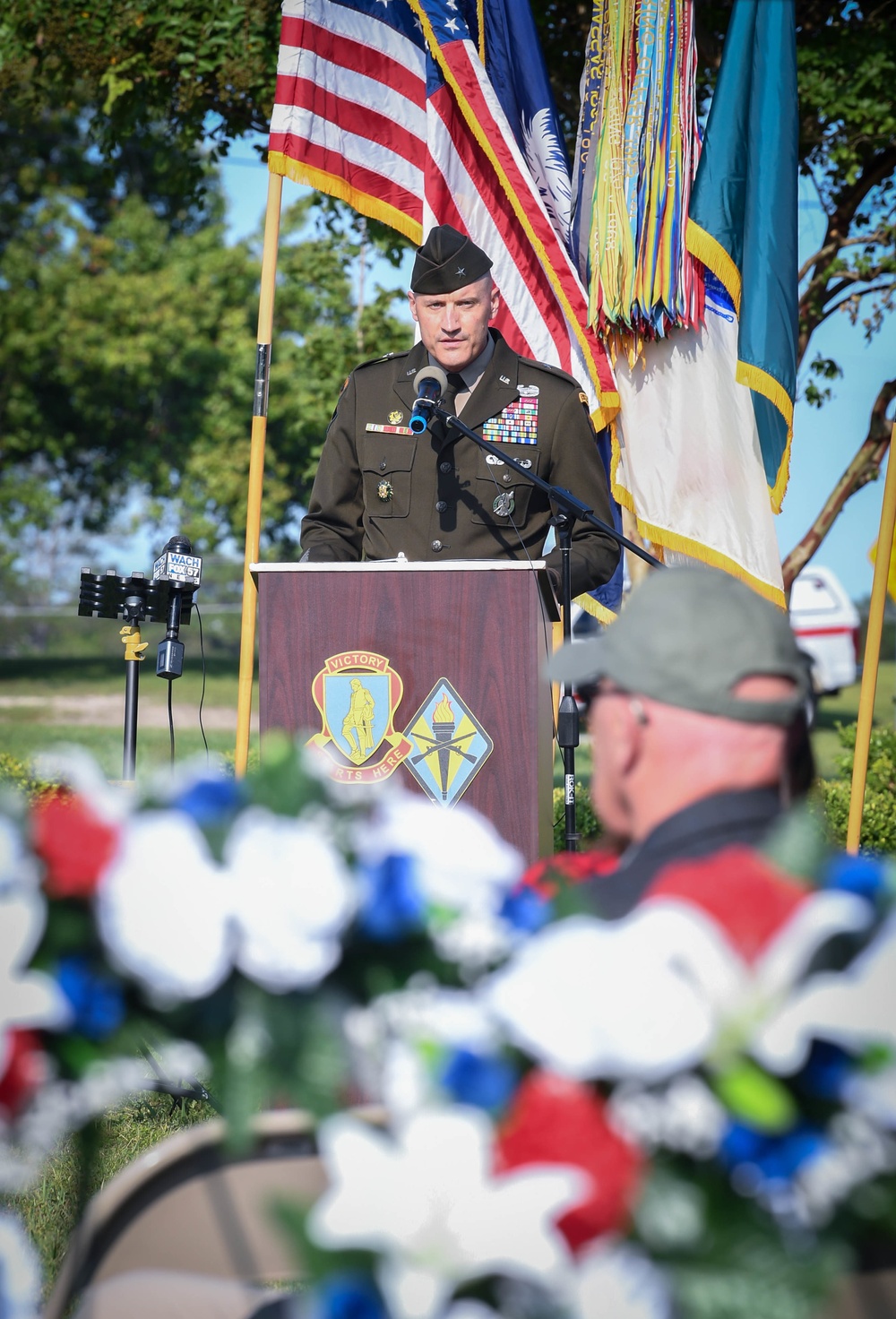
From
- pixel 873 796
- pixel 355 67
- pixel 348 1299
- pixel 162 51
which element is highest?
pixel 162 51

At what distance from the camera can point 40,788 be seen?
723cm

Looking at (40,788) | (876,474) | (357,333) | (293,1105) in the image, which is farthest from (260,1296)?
(357,333)

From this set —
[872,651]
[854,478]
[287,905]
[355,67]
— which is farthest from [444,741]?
[854,478]

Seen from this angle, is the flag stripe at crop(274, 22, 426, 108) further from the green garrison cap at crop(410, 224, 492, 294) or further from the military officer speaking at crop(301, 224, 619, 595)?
the military officer speaking at crop(301, 224, 619, 595)

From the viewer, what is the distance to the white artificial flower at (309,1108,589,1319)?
107cm

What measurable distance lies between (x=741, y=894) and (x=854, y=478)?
8.48 metres

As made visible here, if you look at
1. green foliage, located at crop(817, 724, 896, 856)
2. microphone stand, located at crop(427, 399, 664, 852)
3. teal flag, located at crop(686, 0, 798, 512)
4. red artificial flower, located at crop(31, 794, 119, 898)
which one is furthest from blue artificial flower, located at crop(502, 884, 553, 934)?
green foliage, located at crop(817, 724, 896, 856)

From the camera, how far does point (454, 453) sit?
13.7 feet

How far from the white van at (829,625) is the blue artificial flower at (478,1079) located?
59.3ft

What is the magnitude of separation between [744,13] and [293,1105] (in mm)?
5325

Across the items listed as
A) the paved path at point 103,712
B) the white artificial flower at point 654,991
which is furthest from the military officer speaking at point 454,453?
the paved path at point 103,712

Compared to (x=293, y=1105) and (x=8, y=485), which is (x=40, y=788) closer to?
(x=293, y=1105)

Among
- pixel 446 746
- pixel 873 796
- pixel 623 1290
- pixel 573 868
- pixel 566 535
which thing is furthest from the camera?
pixel 873 796

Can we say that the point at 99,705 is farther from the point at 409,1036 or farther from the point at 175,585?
the point at 409,1036
